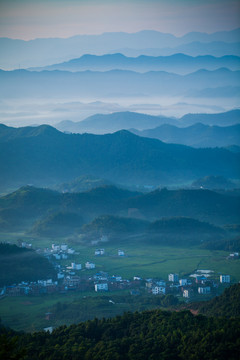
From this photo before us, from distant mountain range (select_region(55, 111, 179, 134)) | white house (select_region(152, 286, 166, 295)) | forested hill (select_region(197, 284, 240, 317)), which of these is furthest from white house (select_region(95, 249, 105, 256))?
distant mountain range (select_region(55, 111, 179, 134))

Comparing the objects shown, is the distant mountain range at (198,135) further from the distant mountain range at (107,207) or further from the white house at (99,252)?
the white house at (99,252)

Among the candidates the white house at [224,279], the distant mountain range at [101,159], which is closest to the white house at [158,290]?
the white house at [224,279]

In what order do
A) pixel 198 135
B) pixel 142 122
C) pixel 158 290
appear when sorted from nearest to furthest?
pixel 158 290
pixel 198 135
pixel 142 122

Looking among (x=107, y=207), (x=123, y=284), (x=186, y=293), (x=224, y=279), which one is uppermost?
(x=107, y=207)

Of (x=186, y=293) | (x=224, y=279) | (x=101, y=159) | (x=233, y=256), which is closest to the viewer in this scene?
(x=186, y=293)

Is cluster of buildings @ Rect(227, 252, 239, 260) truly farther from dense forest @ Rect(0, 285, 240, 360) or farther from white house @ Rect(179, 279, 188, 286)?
dense forest @ Rect(0, 285, 240, 360)

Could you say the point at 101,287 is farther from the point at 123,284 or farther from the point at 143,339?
the point at 143,339

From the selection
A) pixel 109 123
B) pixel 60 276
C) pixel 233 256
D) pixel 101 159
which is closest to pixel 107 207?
pixel 233 256
